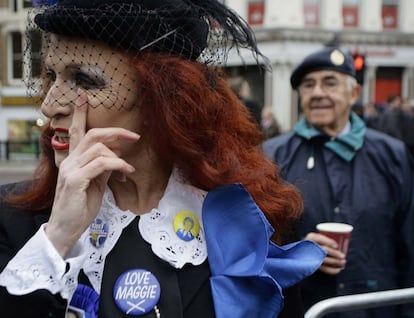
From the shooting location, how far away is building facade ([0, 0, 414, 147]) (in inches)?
1014

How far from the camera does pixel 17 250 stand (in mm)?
1627

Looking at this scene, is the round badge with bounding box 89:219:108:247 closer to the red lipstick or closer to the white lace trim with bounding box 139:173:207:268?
the white lace trim with bounding box 139:173:207:268

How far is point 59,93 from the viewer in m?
1.67

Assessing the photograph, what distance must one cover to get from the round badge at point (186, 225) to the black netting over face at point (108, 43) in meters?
0.36

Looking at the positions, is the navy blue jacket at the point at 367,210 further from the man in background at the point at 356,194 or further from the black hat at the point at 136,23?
the black hat at the point at 136,23

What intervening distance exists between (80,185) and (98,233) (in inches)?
11.1

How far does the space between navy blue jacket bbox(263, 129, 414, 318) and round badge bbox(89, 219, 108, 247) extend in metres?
1.58

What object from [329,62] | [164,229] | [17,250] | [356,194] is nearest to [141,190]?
[164,229]

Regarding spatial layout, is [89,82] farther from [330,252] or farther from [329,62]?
[329,62]

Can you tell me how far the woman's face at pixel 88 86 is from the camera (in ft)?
5.44

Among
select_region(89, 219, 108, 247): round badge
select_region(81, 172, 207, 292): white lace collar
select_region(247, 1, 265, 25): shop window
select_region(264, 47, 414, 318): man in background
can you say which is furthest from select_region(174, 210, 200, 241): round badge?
select_region(247, 1, 265, 25): shop window

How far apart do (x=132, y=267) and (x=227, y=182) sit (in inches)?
14.9

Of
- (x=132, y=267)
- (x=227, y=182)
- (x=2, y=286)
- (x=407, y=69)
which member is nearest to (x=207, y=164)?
(x=227, y=182)

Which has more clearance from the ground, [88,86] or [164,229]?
[88,86]
